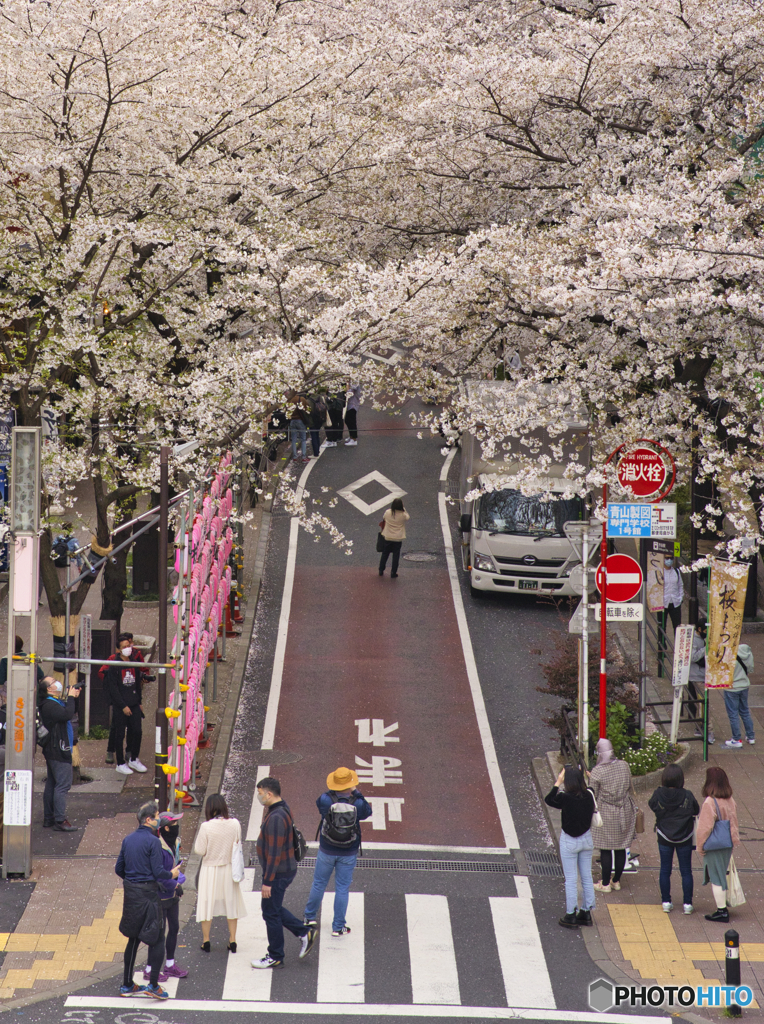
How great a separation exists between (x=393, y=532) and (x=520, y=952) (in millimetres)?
13309

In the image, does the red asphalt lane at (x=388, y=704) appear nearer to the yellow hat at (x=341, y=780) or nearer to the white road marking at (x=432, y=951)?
the white road marking at (x=432, y=951)

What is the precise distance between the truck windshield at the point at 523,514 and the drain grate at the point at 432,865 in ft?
33.9

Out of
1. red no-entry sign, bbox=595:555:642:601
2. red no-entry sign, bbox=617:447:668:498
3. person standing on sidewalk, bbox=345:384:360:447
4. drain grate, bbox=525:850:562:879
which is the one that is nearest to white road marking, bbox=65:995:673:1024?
drain grate, bbox=525:850:562:879

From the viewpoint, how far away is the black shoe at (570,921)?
12.2 metres

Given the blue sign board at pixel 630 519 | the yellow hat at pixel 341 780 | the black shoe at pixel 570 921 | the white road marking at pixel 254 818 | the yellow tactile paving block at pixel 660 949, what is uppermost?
the blue sign board at pixel 630 519

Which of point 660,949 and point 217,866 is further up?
point 217,866

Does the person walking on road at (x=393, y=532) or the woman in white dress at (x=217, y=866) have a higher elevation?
the person walking on road at (x=393, y=532)

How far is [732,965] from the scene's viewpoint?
1020 centimetres

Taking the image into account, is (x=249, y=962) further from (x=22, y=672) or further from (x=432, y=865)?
(x=22, y=672)

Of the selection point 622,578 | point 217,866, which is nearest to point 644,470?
point 622,578

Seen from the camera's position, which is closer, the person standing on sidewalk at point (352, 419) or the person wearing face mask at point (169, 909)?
the person wearing face mask at point (169, 909)

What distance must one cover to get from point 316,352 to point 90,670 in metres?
5.89

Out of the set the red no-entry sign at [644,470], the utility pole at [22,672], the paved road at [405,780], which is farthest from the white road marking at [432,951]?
the red no-entry sign at [644,470]

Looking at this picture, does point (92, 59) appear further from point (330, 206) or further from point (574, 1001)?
→ point (574, 1001)
